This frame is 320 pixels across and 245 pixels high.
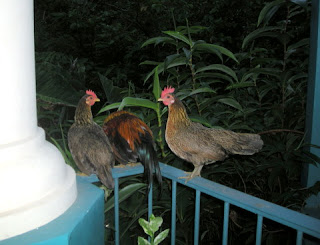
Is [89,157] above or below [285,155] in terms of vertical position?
above

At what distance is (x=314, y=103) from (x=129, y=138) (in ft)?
3.72

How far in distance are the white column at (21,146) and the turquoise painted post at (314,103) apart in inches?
66.7

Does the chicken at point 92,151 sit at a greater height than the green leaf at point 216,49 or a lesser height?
lesser

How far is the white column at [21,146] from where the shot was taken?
731 millimetres

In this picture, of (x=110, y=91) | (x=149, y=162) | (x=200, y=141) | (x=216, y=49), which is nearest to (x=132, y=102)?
(x=149, y=162)

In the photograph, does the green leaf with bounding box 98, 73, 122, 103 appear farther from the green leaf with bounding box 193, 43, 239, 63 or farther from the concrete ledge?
the concrete ledge

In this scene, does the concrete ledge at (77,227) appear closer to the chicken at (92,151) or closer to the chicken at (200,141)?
the chicken at (92,151)

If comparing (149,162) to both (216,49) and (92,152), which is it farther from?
(216,49)

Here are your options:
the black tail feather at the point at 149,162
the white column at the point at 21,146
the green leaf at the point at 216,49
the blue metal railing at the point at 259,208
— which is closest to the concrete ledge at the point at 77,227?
the white column at the point at 21,146

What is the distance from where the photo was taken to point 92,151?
1699mm

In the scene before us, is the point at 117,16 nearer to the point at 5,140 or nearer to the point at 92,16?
the point at 92,16

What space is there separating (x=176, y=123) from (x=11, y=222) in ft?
4.07

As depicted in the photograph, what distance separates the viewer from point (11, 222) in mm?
719

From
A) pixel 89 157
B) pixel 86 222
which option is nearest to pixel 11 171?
pixel 86 222
